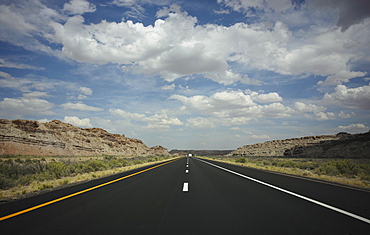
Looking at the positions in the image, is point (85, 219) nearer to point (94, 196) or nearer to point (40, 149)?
point (94, 196)

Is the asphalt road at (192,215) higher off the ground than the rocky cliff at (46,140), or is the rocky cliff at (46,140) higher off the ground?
the rocky cliff at (46,140)

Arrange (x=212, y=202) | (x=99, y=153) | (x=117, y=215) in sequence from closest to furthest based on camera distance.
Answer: (x=117, y=215), (x=212, y=202), (x=99, y=153)

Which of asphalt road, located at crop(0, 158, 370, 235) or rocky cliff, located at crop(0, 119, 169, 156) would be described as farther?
rocky cliff, located at crop(0, 119, 169, 156)

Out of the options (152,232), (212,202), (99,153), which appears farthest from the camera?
(99,153)

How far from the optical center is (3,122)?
64.3m

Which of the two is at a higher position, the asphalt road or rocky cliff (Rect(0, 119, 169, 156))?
rocky cliff (Rect(0, 119, 169, 156))

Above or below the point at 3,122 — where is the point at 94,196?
below

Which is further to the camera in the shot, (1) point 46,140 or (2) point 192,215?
(1) point 46,140

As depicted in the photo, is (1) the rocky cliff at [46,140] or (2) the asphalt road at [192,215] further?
(1) the rocky cliff at [46,140]

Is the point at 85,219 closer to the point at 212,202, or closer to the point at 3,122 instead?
the point at 212,202

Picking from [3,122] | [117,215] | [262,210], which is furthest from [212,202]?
[3,122]

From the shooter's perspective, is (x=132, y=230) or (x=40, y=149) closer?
(x=132, y=230)

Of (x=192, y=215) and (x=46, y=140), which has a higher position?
(x=46, y=140)

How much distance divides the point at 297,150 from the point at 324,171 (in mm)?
72674
